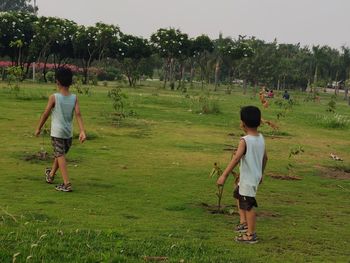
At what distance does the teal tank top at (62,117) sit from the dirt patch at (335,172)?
214 inches

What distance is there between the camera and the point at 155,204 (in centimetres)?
686

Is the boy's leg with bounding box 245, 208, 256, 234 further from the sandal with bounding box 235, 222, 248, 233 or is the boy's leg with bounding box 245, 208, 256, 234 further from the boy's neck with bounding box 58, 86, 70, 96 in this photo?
the boy's neck with bounding box 58, 86, 70, 96

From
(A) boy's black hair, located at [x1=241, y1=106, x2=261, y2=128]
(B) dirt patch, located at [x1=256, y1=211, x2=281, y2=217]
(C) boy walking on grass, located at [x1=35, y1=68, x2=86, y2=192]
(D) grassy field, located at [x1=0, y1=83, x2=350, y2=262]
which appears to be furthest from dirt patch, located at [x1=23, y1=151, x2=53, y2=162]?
(A) boy's black hair, located at [x1=241, y1=106, x2=261, y2=128]

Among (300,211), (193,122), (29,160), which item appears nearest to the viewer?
(300,211)

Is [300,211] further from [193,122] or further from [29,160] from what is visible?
[193,122]

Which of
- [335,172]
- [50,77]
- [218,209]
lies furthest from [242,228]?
[50,77]

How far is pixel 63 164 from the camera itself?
730 centimetres

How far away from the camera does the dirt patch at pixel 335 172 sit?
1049 centimetres

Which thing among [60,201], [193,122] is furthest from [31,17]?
[60,201]

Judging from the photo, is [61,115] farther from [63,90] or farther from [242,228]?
[242,228]

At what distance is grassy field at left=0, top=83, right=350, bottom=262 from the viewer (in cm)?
484

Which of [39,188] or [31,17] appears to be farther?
[31,17]

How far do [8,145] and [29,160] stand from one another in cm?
169

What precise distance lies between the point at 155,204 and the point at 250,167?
172 centimetres
